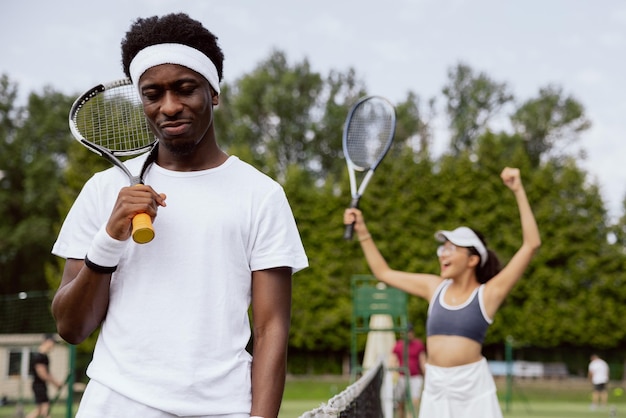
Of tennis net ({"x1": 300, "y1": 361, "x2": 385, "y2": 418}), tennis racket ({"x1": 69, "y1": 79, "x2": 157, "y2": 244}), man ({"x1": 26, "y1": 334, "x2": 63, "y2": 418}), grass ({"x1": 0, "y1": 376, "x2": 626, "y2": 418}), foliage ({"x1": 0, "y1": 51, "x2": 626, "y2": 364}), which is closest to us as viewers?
tennis racket ({"x1": 69, "y1": 79, "x2": 157, "y2": 244})

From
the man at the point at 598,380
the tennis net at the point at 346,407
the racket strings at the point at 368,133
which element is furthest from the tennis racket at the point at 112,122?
the man at the point at 598,380

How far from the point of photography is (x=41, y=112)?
43.6 metres

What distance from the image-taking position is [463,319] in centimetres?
611

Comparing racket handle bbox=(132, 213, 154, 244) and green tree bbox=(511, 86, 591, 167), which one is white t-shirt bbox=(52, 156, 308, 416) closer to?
racket handle bbox=(132, 213, 154, 244)

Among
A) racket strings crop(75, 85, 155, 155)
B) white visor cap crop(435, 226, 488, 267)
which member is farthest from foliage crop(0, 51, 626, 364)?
racket strings crop(75, 85, 155, 155)

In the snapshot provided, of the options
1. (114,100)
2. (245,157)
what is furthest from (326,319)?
(114,100)

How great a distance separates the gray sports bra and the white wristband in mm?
4295

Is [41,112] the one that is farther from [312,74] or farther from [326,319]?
[326,319]

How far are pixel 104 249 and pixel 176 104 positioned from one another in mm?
372

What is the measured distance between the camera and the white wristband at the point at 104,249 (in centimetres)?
204

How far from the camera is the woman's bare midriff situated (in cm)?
606

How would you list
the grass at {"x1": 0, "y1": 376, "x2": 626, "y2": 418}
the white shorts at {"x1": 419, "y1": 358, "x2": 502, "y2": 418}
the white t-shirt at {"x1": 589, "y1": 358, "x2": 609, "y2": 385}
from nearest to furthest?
the white shorts at {"x1": 419, "y1": 358, "x2": 502, "y2": 418}
the grass at {"x1": 0, "y1": 376, "x2": 626, "y2": 418}
the white t-shirt at {"x1": 589, "y1": 358, "x2": 609, "y2": 385}

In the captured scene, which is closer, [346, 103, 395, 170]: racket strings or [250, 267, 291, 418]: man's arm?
[250, 267, 291, 418]: man's arm

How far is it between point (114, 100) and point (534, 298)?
29.4 meters
